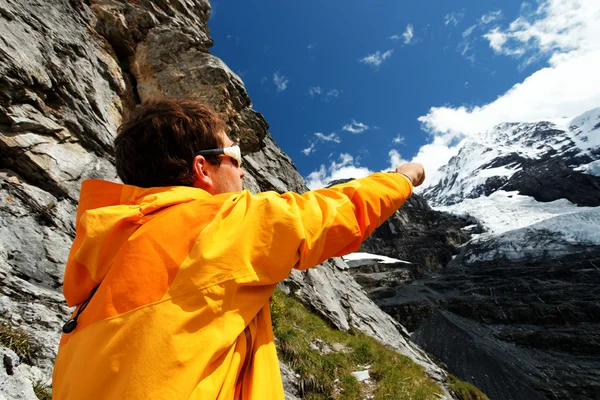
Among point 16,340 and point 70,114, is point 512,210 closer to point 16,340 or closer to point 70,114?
point 70,114

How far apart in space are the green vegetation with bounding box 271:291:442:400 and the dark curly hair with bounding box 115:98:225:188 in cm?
611

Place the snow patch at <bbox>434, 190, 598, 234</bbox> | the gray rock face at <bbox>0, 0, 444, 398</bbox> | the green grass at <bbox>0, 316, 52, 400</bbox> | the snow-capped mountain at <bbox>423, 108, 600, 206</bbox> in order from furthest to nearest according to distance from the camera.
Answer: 1. the snow-capped mountain at <bbox>423, 108, 600, 206</bbox>
2. the snow patch at <bbox>434, 190, 598, 234</bbox>
3. the gray rock face at <bbox>0, 0, 444, 398</bbox>
4. the green grass at <bbox>0, 316, 52, 400</bbox>

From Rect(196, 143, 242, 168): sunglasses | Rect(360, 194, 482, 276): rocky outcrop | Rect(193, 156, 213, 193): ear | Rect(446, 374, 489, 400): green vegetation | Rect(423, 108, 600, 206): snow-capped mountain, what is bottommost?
Rect(446, 374, 489, 400): green vegetation

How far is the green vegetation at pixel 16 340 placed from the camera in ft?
11.3

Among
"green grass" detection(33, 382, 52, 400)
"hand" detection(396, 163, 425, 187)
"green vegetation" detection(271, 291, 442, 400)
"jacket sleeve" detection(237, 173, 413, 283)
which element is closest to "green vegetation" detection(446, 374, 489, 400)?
"green vegetation" detection(271, 291, 442, 400)

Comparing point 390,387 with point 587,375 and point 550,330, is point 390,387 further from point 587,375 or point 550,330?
point 550,330

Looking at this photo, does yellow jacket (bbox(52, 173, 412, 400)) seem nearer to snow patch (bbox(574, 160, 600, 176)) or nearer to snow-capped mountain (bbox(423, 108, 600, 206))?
snow-capped mountain (bbox(423, 108, 600, 206))

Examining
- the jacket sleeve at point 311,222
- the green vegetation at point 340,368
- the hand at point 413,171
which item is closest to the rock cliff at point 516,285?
the green vegetation at point 340,368

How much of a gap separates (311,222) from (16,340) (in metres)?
4.13

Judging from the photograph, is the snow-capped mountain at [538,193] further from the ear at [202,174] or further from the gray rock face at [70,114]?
the ear at [202,174]

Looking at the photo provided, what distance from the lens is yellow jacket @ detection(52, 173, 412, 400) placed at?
1.04 m

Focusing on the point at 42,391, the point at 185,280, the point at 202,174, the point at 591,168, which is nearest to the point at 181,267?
the point at 185,280

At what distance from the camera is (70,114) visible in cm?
820

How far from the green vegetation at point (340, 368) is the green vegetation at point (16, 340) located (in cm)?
462
